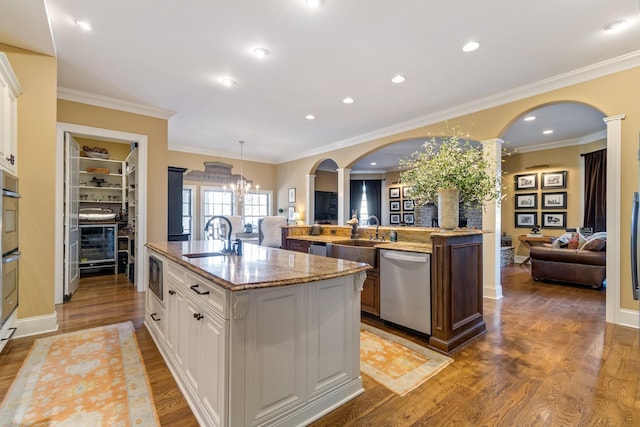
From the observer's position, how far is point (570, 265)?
5008 millimetres

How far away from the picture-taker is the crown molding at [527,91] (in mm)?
3193

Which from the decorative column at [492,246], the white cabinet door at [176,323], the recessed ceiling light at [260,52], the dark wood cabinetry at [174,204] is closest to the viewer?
the white cabinet door at [176,323]

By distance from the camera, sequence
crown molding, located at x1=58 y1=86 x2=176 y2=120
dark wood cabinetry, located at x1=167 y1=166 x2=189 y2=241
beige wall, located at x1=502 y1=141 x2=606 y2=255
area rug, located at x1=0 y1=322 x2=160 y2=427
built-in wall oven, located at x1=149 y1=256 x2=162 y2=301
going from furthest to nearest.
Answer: beige wall, located at x1=502 y1=141 x2=606 y2=255 → dark wood cabinetry, located at x1=167 y1=166 x2=189 y2=241 → crown molding, located at x1=58 y1=86 x2=176 y2=120 → built-in wall oven, located at x1=149 y1=256 x2=162 y2=301 → area rug, located at x1=0 y1=322 x2=160 y2=427

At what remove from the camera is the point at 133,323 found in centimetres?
319

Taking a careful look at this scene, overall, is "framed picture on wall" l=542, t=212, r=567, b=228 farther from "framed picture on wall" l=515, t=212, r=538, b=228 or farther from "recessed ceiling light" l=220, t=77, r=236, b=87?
"recessed ceiling light" l=220, t=77, r=236, b=87

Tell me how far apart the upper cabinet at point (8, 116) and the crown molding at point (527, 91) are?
506 cm

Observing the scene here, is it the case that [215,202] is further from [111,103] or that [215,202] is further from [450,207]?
[450,207]

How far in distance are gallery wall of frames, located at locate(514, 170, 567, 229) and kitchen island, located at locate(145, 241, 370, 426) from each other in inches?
300

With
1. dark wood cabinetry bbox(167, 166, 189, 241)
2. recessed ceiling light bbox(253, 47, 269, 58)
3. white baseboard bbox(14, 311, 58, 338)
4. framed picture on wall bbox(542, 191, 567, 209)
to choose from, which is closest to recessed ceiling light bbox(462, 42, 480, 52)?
recessed ceiling light bbox(253, 47, 269, 58)

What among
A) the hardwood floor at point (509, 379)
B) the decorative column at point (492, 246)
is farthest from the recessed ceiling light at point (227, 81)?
the decorative column at point (492, 246)

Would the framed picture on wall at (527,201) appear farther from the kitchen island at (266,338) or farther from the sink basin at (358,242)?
the kitchen island at (266,338)

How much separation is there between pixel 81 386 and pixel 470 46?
433cm

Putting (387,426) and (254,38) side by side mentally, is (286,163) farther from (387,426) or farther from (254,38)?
(387,426)

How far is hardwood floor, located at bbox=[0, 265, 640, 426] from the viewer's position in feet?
5.73
